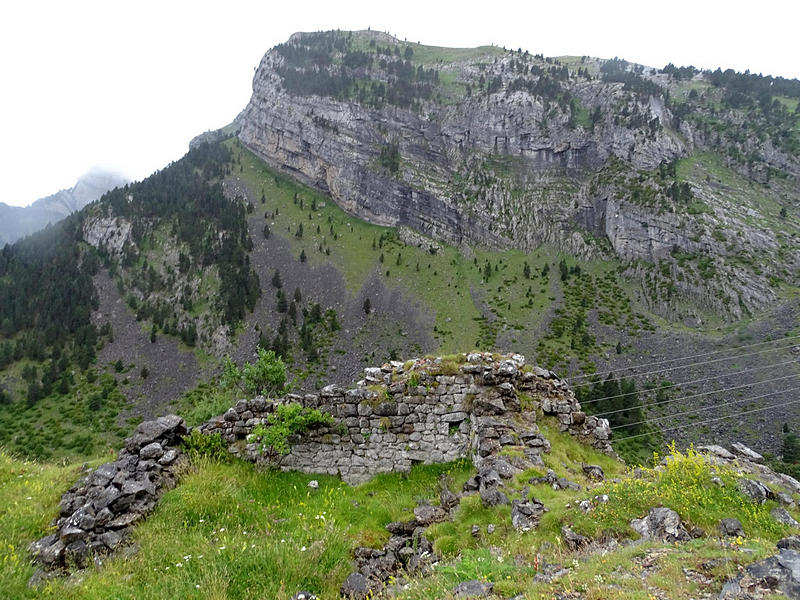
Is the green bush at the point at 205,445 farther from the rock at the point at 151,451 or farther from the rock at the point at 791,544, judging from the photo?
the rock at the point at 791,544

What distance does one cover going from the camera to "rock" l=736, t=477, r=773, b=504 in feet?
26.9

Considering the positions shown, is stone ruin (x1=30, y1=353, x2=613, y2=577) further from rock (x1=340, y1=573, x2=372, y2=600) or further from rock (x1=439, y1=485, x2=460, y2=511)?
rock (x1=340, y1=573, x2=372, y2=600)

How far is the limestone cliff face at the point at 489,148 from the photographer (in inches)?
5187

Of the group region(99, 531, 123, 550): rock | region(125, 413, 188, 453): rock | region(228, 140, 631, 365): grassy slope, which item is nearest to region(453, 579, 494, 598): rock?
region(99, 531, 123, 550): rock

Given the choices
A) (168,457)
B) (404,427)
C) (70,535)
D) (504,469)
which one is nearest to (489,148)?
(404,427)

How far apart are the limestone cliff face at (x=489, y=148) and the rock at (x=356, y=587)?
130736 millimetres

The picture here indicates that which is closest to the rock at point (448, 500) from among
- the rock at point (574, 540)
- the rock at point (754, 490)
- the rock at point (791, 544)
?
the rock at point (574, 540)

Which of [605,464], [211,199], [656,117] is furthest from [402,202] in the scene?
[605,464]

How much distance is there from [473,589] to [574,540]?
117 inches

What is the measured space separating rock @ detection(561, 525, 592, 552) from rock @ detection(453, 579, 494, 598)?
2462 millimetres

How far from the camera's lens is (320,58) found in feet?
573

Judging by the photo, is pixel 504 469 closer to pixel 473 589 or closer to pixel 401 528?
pixel 401 528

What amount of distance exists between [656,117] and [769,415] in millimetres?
114486

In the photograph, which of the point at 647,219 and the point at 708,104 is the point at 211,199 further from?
the point at 708,104
